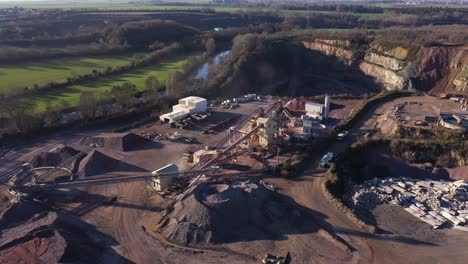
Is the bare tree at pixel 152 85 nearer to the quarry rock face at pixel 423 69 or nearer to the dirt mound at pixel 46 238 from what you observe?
the dirt mound at pixel 46 238

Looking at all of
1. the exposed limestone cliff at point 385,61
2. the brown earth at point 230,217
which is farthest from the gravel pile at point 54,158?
the exposed limestone cliff at point 385,61

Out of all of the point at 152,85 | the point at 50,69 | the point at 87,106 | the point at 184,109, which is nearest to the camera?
the point at 87,106

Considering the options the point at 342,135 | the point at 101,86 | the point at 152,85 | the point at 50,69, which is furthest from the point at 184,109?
the point at 50,69

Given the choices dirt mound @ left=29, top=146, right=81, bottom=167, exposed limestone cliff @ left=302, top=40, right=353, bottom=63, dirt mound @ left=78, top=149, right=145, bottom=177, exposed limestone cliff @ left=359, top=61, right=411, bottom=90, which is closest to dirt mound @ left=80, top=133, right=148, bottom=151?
dirt mound @ left=78, top=149, right=145, bottom=177

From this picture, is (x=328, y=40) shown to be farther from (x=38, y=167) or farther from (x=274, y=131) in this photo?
(x=38, y=167)

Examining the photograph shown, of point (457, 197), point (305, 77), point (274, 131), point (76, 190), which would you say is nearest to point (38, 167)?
point (76, 190)

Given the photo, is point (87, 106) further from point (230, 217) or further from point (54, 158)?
point (230, 217)
